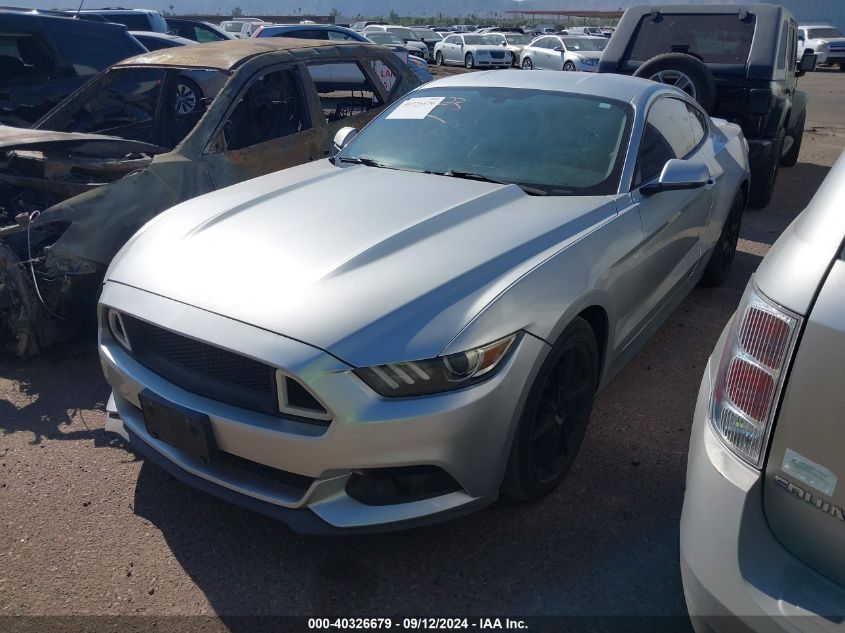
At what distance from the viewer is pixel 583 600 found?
92.9 inches

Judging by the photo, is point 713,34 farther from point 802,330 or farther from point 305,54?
point 802,330

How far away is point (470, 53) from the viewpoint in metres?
28.0

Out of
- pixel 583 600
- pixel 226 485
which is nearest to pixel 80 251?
pixel 226 485

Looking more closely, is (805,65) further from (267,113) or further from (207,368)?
(207,368)

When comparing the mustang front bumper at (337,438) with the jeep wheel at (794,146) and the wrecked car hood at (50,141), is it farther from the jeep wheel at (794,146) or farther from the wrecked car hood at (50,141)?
the jeep wheel at (794,146)

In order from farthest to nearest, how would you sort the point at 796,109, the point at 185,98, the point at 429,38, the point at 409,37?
the point at 429,38 < the point at 409,37 < the point at 796,109 < the point at 185,98

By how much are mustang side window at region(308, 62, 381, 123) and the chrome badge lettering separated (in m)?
4.74

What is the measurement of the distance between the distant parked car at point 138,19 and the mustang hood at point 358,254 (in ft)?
29.1

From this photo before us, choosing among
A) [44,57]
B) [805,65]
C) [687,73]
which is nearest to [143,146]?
[44,57]

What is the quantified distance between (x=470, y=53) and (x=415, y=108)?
25.8 m

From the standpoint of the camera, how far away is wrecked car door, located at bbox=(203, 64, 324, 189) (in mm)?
4562

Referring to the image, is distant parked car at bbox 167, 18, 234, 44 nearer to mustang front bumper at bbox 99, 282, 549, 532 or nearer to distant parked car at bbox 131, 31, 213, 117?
distant parked car at bbox 131, 31, 213, 117

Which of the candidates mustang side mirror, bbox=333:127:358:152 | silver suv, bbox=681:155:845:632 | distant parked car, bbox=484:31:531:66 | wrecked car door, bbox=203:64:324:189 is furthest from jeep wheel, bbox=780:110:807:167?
distant parked car, bbox=484:31:531:66

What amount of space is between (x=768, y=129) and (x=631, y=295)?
188 inches
